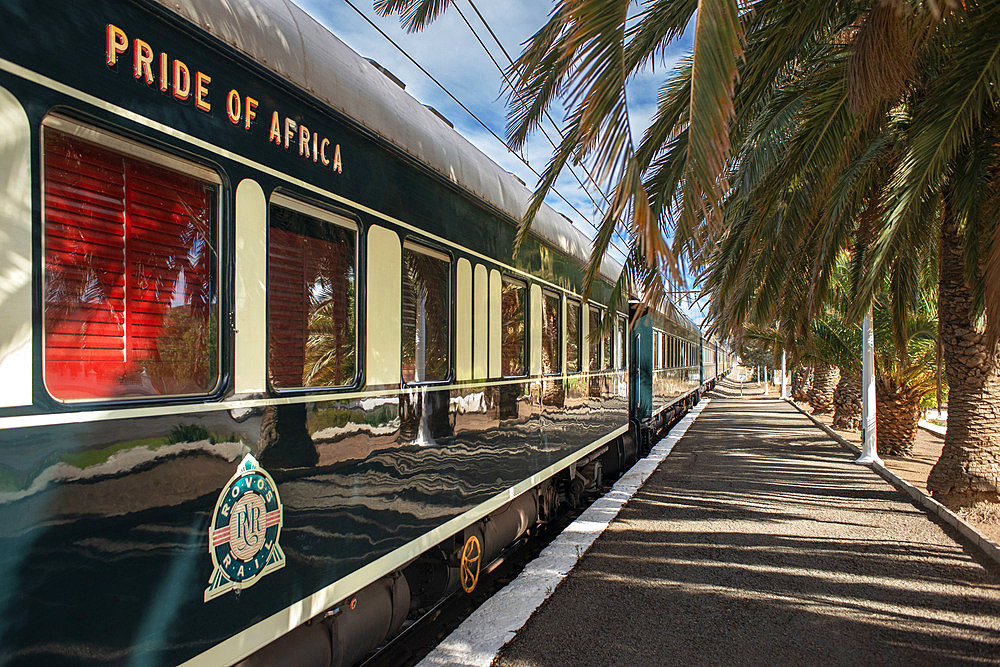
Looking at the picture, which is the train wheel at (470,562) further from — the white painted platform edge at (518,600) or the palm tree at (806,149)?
the palm tree at (806,149)

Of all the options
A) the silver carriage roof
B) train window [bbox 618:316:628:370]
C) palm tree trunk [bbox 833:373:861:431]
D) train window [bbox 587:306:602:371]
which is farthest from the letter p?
palm tree trunk [bbox 833:373:861:431]

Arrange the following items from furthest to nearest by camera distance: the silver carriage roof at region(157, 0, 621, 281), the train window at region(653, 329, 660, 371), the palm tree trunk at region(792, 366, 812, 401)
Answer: the palm tree trunk at region(792, 366, 812, 401), the train window at region(653, 329, 660, 371), the silver carriage roof at region(157, 0, 621, 281)

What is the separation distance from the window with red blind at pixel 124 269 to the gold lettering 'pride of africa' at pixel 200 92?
0.22 meters

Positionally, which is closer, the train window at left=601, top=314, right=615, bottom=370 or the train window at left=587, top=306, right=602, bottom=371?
the train window at left=587, top=306, right=602, bottom=371

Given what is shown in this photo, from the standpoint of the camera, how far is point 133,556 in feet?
6.81

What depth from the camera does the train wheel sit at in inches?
190

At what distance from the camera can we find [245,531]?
98.3 inches

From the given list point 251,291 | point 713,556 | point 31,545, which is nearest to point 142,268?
point 251,291

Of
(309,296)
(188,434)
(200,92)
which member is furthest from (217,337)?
(200,92)

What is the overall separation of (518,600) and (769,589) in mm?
1997

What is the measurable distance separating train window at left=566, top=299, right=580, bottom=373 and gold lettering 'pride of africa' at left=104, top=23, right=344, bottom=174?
4.32m

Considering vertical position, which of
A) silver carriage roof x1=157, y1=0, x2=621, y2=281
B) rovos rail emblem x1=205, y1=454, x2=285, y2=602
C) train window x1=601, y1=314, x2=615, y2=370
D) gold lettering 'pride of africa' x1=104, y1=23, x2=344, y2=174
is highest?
silver carriage roof x1=157, y1=0, x2=621, y2=281

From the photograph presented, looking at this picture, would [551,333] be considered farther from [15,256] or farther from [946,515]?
[15,256]

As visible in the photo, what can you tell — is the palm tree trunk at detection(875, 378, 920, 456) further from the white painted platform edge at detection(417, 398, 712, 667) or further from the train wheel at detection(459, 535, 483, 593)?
the train wheel at detection(459, 535, 483, 593)
